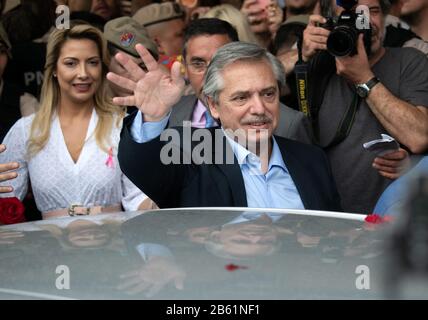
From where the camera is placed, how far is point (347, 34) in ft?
12.8

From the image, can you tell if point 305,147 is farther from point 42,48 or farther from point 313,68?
point 42,48

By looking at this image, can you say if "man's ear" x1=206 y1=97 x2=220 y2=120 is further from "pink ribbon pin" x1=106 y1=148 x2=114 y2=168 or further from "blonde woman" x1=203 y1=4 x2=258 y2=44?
"blonde woman" x1=203 y1=4 x2=258 y2=44

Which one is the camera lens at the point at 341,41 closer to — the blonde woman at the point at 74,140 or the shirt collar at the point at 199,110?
the shirt collar at the point at 199,110

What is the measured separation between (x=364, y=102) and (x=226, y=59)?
2.57 ft

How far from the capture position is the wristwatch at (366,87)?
387 cm

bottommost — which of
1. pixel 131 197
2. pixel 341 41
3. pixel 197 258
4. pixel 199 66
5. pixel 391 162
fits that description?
pixel 131 197

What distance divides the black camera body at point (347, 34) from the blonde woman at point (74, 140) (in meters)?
1.06

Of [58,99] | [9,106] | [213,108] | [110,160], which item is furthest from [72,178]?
[9,106]

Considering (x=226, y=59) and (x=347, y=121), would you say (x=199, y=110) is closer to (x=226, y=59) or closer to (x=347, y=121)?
(x=347, y=121)

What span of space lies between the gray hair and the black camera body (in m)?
0.44

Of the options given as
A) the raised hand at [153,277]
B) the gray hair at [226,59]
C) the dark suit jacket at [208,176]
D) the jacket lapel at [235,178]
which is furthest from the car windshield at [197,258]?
the gray hair at [226,59]

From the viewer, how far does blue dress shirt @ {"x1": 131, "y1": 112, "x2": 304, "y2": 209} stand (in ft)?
10.6
